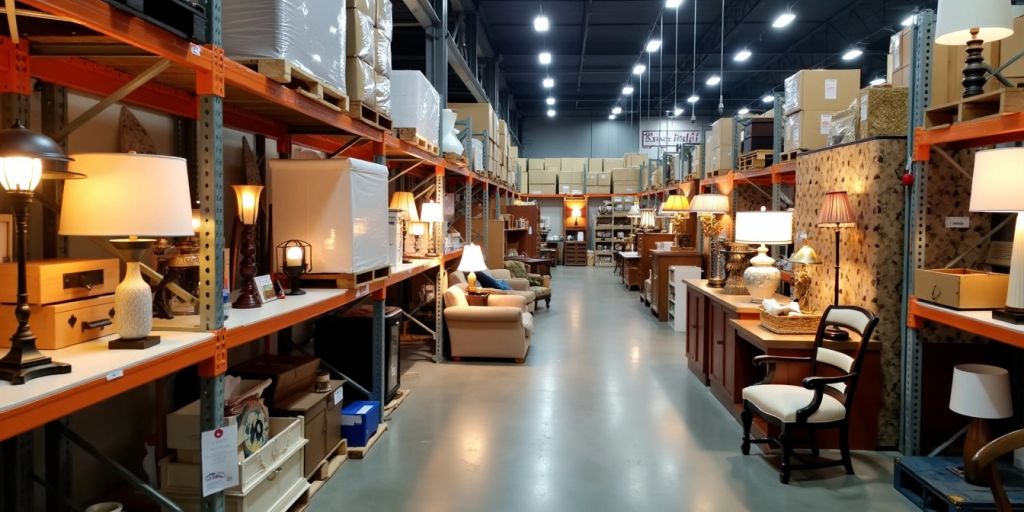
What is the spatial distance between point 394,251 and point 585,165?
16.4m

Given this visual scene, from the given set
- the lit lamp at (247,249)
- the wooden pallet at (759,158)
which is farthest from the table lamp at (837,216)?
the lit lamp at (247,249)

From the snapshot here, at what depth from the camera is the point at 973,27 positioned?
3203mm

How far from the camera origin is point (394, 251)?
17.8 feet

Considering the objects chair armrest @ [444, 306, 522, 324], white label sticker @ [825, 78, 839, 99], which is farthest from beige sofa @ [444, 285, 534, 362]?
white label sticker @ [825, 78, 839, 99]

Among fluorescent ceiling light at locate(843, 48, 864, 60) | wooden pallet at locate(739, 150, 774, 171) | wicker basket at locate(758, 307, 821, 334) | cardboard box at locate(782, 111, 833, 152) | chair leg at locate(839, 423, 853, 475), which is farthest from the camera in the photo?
fluorescent ceiling light at locate(843, 48, 864, 60)

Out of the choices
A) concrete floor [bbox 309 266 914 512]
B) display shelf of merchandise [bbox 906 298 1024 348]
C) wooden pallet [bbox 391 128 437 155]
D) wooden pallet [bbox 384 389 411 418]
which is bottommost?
concrete floor [bbox 309 266 914 512]

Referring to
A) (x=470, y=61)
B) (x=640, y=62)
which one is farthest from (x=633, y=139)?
(x=470, y=61)

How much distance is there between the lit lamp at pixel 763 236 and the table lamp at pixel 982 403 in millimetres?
1843

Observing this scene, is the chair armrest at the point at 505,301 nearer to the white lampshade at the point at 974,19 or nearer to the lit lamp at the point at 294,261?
the lit lamp at the point at 294,261

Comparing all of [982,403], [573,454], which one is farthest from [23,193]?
[982,403]

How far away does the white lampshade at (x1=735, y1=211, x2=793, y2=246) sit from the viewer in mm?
5078

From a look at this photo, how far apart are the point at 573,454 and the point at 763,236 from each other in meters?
2.34

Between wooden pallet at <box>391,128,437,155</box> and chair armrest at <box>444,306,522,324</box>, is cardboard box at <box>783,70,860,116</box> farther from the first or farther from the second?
wooden pallet at <box>391,128,437,155</box>

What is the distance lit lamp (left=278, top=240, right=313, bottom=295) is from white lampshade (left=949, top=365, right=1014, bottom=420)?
3.78m
